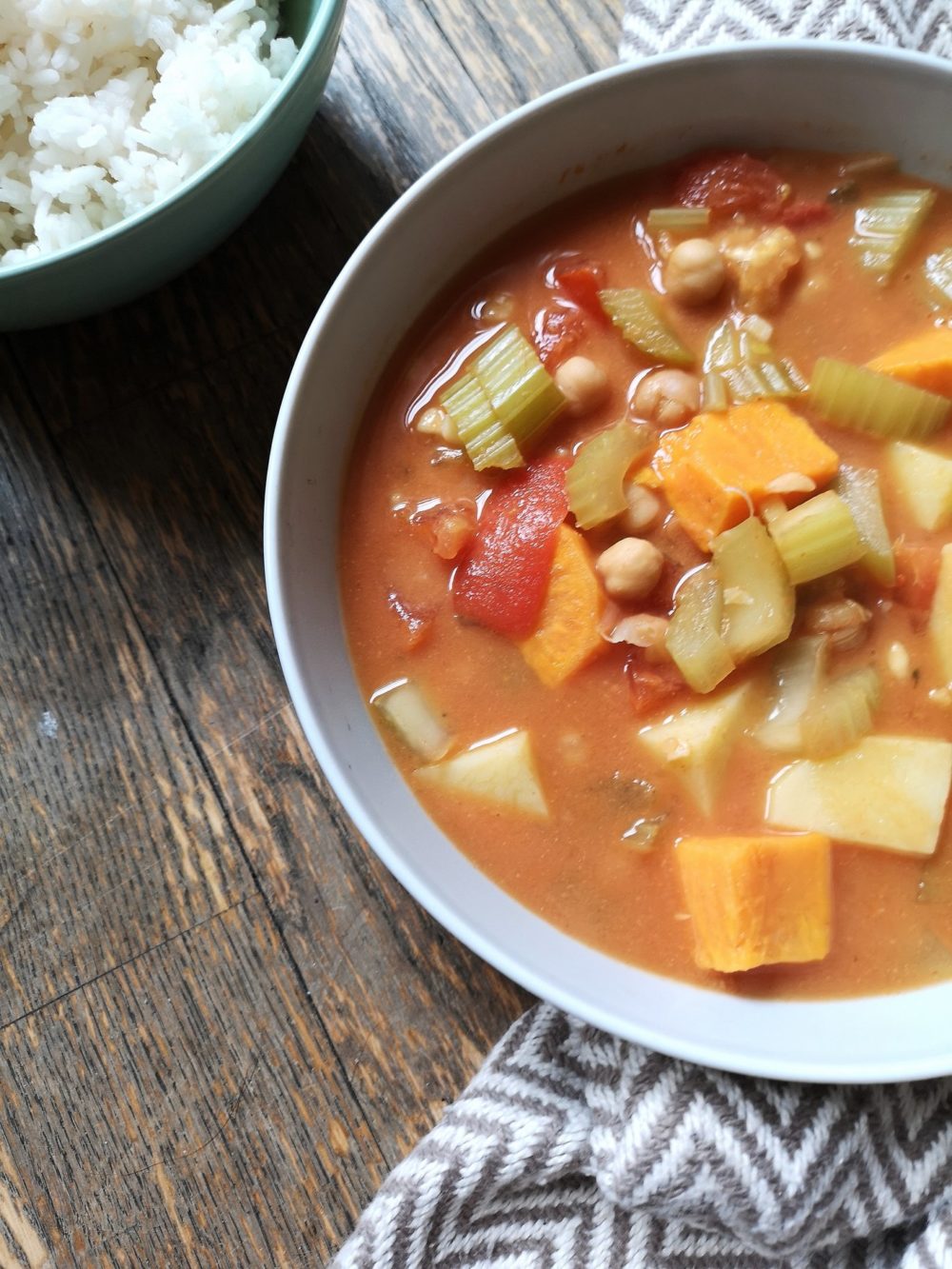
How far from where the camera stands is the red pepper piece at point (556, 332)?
1.91 meters

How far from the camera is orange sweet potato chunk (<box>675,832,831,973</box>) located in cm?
171

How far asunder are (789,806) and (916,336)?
0.86 meters

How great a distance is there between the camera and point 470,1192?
184 cm

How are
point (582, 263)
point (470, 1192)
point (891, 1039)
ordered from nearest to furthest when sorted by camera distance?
1. point (891, 1039)
2. point (470, 1192)
3. point (582, 263)

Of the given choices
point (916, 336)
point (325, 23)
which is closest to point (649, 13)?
point (325, 23)

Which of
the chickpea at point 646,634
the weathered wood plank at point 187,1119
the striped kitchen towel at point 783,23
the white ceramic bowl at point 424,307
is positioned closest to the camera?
the white ceramic bowl at point 424,307

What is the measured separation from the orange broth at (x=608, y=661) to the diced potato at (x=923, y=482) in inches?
1.0

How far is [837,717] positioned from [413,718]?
71 centimetres

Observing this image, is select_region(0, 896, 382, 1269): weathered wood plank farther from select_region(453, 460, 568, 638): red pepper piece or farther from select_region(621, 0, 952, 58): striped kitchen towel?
select_region(621, 0, 952, 58): striped kitchen towel

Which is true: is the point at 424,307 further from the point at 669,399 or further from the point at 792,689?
the point at 792,689

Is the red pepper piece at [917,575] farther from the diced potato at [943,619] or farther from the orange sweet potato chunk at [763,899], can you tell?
the orange sweet potato chunk at [763,899]

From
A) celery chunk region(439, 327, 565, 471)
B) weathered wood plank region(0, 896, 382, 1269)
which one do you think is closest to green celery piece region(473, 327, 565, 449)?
celery chunk region(439, 327, 565, 471)

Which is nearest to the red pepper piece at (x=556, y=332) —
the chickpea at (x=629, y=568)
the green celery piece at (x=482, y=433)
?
the green celery piece at (x=482, y=433)

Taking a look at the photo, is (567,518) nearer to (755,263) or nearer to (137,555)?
(755,263)
